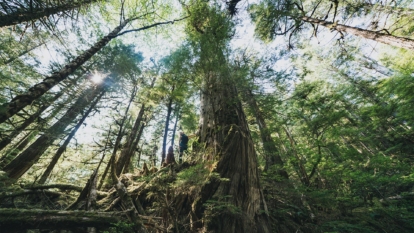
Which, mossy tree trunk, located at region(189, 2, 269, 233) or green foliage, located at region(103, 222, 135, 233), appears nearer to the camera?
green foliage, located at region(103, 222, 135, 233)

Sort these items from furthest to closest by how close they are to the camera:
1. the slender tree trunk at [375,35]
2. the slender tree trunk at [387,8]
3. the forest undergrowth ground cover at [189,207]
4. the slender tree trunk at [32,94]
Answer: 1. the slender tree trunk at [387,8]
2. the slender tree trunk at [375,35]
3. the slender tree trunk at [32,94]
4. the forest undergrowth ground cover at [189,207]

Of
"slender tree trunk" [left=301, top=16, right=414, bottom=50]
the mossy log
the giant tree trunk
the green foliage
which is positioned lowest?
the green foliage

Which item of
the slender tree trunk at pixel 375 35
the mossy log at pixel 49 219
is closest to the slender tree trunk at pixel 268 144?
the slender tree trunk at pixel 375 35

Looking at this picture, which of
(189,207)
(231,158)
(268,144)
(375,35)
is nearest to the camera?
(189,207)

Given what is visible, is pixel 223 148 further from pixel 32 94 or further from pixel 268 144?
pixel 32 94

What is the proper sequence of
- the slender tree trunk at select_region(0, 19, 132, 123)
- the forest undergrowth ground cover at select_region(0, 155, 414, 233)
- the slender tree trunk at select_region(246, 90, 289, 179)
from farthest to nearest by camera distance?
the slender tree trunk at select_region(246, 90, 289, 179) → the slender tree trunk at select_region(0, 19, 132, 123) → the forest undergrowth ground cover at select_region(0, 155, 414, 233)

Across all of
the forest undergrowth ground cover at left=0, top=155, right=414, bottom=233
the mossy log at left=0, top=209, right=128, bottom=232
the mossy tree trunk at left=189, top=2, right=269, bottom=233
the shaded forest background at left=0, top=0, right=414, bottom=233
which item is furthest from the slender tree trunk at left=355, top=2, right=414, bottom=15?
the mossy log at left=0, top=209, right=128, bottom=232

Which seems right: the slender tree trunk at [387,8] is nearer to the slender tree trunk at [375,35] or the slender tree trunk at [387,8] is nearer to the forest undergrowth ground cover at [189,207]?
the slender tree trunk at [375,35]

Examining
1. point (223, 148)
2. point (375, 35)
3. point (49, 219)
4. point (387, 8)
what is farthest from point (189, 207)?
point (387, 8)

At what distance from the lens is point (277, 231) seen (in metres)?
3.51

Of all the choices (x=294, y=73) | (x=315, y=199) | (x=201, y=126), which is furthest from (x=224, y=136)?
(x=294, y=73)

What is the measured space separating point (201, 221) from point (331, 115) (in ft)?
14.2

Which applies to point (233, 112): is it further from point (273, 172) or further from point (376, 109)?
point (376, 109)

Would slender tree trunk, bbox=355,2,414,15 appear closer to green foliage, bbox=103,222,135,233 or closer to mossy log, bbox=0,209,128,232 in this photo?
green foliage, bbox=103,222,135,233
